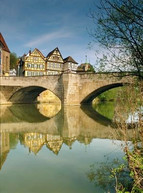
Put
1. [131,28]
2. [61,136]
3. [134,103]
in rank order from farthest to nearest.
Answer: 1. [61,136]
2. [131,28]
3. [134,103]

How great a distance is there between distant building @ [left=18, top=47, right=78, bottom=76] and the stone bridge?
11030mm

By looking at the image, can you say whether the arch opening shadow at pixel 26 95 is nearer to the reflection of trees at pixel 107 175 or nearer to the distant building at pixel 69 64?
the distant building at pixel 69 64

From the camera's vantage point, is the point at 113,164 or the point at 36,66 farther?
the point at 36,66

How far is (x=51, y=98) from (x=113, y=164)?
34805 millimetres

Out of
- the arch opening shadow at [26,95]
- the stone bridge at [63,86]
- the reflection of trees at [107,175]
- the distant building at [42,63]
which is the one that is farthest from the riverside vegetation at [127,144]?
the distant building at [42,63]

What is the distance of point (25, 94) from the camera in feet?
108

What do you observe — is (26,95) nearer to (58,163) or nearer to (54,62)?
(54,62)

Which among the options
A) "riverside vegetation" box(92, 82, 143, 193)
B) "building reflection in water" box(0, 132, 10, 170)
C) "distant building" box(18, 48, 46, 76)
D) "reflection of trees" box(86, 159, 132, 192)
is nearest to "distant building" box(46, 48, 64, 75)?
"distant building" box(18, 48, 46, 76)

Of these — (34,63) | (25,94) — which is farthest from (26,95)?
(34,63)

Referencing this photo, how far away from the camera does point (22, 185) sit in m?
4.32

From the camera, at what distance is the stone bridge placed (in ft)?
84.5

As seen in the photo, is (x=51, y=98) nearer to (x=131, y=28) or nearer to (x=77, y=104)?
Answer: (x=77, y=104)

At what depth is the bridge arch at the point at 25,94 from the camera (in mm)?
30244

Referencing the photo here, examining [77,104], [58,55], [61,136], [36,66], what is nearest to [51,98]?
[36,66]
